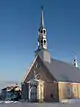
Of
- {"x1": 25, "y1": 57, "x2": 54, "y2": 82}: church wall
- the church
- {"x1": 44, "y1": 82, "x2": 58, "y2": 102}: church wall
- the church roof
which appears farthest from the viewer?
the church roof

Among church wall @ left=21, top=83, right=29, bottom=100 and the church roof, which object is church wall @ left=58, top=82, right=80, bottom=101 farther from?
church wall @ left=21, top=83, right=29, bottom=100

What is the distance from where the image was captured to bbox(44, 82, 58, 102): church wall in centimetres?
4688

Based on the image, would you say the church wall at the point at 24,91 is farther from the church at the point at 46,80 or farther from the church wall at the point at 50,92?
the church wall at the point at 50,92

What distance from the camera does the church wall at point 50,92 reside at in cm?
4688

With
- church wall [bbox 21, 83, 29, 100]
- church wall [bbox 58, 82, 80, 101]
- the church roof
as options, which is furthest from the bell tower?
church wall [bbox 21, 83, 29, 100]

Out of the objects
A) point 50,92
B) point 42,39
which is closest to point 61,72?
point 50,92

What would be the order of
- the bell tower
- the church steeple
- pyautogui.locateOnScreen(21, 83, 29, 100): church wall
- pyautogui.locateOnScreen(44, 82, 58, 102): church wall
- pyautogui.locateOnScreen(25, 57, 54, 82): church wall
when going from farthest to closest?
the church steeple → the bell tower → pyautogui.locateOnScreen(21, 83, 29, 100): church wall → pyautogui.locateOnScreen(25, 57, 54, 82): church wall → pyautogui.locateOnScreen(44, 82, 58, 102): church wall

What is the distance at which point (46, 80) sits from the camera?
48094 millimetres

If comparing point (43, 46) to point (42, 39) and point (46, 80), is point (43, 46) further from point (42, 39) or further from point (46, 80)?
point (46, 80)

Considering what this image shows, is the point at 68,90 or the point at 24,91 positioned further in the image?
the point at 24,91

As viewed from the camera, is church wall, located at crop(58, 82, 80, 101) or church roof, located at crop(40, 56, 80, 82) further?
church roof, located at crop(40, 56, 80, 82)

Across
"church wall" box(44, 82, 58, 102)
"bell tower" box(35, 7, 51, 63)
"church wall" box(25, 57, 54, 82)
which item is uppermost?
"bell tower" box(35, 7, 51, 63)

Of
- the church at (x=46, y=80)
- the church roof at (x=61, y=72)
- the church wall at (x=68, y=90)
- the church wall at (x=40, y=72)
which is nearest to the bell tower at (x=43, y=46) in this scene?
the church at (x=46, y=80)

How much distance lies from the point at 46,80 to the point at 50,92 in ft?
8.20
